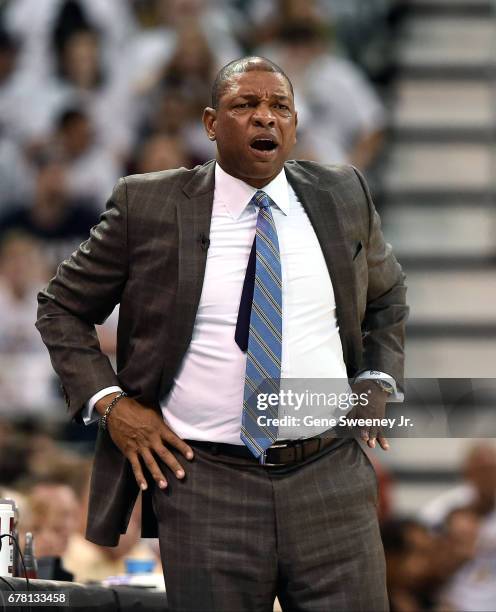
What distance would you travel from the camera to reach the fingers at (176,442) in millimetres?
2719

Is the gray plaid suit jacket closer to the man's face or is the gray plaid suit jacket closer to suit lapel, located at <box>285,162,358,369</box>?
suit lapel, located at <box>285,162,358,369</box>

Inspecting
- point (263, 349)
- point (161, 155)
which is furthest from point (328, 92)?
point (263, 349)

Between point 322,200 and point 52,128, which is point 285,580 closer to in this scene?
point 322,200

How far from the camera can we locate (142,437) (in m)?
2.74

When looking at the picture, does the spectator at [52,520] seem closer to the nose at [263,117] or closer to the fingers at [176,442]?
the fingers at [176,442]

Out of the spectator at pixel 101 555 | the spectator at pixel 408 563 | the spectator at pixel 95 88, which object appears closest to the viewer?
the spectator at pixel 408 563

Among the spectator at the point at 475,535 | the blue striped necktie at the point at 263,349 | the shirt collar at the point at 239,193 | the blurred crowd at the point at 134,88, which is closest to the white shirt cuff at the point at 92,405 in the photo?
the blue striped necktie at the point at 263,349

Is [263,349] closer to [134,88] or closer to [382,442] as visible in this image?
[382,442]

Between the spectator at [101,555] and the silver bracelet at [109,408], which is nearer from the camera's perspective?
the silver bracelet at [109,408]

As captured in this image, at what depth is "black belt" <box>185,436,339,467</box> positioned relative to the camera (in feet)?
8.87

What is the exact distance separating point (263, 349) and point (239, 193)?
1.18 ft

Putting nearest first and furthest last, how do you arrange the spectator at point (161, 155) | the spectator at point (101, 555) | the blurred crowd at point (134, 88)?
the spectator at point (101, 555), the spectator at point (161, 155), the blurred crowd at point (134, 88)

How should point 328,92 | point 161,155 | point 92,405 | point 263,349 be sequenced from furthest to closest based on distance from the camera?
point 328,92
point 161,155
point 92,405
point 263,349

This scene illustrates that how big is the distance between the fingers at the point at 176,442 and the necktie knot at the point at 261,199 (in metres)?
0.50
